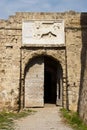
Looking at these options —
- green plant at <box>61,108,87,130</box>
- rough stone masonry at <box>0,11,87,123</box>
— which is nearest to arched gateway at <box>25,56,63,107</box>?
rough stone masonry at <box>0,11,87,123</box>

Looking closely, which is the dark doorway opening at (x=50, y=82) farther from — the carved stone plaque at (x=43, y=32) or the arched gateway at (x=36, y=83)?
the carved stone plaque at (x=43, y=32)

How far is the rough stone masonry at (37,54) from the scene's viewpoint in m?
15.5

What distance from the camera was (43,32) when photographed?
15867 millimetres

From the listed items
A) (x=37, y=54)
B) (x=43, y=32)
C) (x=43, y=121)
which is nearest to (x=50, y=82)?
(x=37, y=54)

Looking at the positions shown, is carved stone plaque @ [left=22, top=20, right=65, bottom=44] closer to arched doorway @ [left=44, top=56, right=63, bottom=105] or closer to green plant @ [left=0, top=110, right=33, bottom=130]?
arched doorway @ [left=44, top=56, right=63, bottom=105]

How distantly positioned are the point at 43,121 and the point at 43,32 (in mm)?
5057

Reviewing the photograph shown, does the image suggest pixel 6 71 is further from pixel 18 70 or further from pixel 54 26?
pixel 54 26

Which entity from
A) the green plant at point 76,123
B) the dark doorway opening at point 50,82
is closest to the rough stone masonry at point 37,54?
the green plant at point 76,123

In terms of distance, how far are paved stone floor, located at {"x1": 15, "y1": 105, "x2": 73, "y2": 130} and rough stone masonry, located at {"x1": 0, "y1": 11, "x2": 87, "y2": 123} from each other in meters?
1.06

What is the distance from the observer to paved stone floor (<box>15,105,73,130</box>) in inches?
421

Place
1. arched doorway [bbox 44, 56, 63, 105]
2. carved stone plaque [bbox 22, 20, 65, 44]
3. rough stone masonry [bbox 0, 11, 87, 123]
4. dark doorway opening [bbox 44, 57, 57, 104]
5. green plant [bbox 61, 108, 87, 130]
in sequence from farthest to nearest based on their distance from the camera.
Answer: dark doorway opening [bbox 44, 57, 57, 104]
arched doorway [bbox 44, 56, 63, 105]
carved stone plaque [bbox 22, 20, 65, 44]
rough stone masonry [bbox 0, 11, 87, 123]
green plant [bbox 61, 108, 87, 130]

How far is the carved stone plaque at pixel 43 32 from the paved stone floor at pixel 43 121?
3.04 meters

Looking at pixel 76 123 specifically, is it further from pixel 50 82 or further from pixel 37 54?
pixel 50 82

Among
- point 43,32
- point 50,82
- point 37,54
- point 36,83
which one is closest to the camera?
point 37,54
